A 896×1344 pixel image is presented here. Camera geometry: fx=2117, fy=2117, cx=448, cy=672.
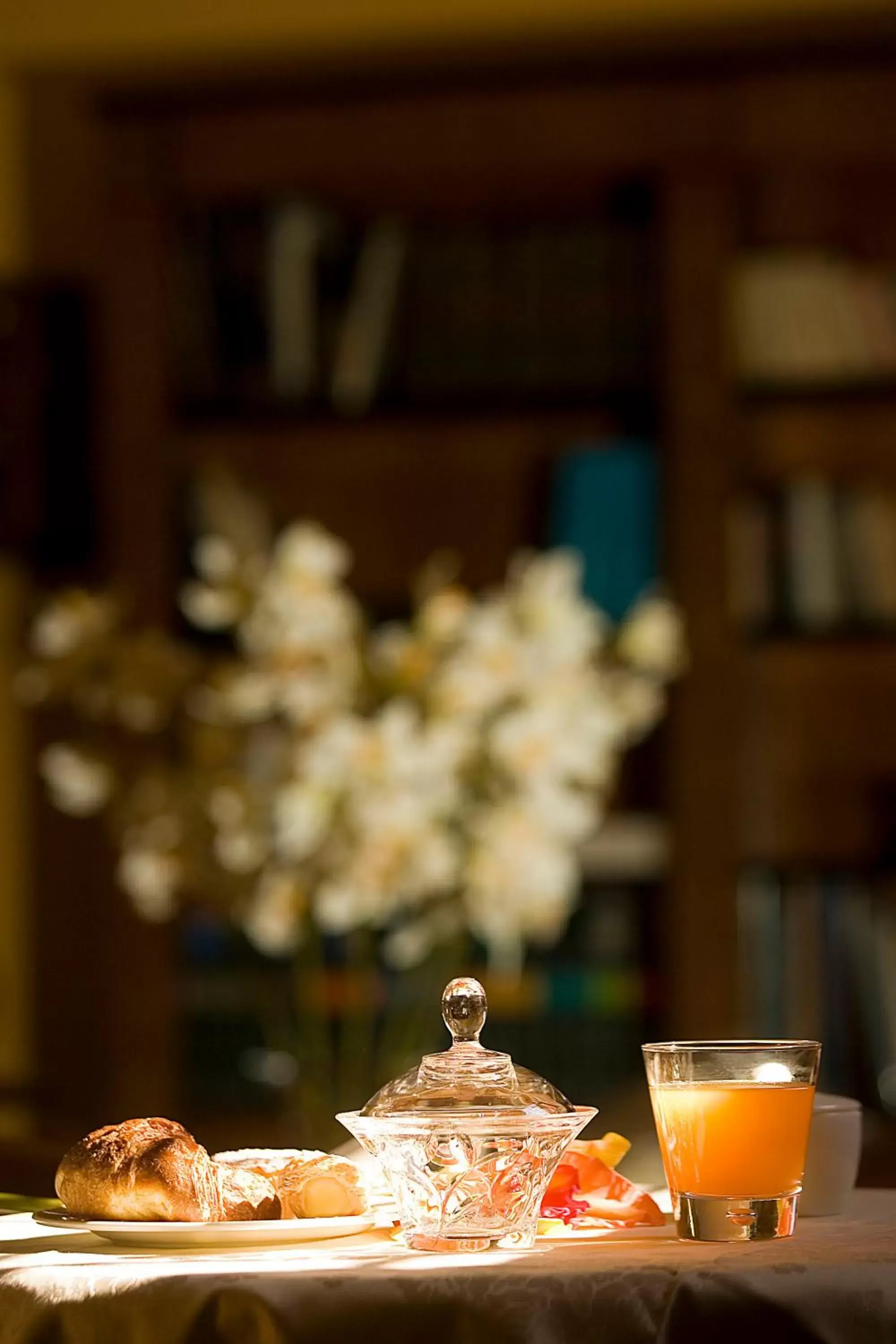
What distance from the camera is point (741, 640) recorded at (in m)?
3.02

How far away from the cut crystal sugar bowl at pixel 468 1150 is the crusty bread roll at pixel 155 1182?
0.06 meters

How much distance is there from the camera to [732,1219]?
2.66 ft

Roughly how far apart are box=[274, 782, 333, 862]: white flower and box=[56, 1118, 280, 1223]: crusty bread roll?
893 millimetres

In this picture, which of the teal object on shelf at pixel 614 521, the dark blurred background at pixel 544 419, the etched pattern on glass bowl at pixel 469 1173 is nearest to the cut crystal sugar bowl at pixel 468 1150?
the etched pattern on glass bowl at pixel 469 1173

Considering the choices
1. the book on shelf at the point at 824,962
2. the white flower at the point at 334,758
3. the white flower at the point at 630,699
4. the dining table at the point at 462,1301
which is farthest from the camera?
the book on shelf at the point at 824,962

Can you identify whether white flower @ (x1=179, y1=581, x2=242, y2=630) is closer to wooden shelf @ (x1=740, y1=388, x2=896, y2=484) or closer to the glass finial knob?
the glass finial knob

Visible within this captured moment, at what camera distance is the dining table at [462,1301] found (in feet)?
2.32

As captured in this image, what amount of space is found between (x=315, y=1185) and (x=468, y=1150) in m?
0.10

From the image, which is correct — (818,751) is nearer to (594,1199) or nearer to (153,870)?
(153,870)

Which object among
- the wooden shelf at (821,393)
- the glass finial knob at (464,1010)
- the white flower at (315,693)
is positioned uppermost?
the wooden shelf at (821,393)

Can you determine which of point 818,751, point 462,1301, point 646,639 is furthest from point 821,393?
point 462,1301

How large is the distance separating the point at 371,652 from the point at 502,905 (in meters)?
0.26

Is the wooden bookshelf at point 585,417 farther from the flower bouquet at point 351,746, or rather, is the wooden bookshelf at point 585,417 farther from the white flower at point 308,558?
the white flower at point 308,558

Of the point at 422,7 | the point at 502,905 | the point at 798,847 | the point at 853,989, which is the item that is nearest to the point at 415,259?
the point at 422,7
